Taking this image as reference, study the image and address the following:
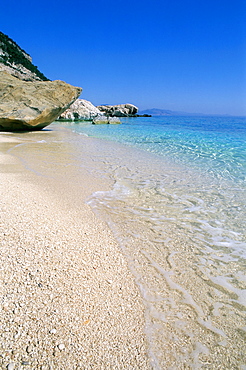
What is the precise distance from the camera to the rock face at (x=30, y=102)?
14.7m

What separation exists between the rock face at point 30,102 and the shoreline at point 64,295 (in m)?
12.6

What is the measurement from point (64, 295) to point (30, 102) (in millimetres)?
15143

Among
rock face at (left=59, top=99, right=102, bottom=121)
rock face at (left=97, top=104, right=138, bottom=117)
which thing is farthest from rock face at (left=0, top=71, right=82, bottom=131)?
rock face at (left=97, top=104, right=138, bottom=117)

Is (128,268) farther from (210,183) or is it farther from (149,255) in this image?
(210,183)

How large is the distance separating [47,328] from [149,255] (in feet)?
4.96

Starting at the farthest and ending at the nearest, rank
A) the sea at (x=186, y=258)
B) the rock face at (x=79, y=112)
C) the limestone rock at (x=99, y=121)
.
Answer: the rock face at (x=79, y=112)
the limestone rock at (x=99, y=121)
the sea at (x=186, y=258)

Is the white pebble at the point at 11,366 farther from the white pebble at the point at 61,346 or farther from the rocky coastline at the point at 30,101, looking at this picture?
the rocky coastline at the point at 30,101

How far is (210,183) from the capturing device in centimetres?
625

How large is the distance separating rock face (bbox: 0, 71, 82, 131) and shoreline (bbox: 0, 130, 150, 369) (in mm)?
12648

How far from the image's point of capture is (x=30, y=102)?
588 inches

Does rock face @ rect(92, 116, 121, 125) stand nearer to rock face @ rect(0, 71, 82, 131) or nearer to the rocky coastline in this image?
the rocky coastline

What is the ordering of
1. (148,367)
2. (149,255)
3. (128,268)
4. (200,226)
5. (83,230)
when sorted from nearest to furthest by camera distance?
1. (148,367)
2. (128,268)
3. (149,255)
4. (83,230)
5. (200,226)

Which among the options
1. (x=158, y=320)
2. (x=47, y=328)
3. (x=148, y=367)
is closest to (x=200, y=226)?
(x=158, y=320)

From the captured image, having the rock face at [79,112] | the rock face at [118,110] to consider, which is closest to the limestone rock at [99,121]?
the rock face at [79,112]
